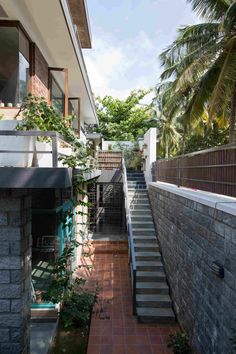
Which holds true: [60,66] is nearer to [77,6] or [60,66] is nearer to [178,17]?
[77,6]

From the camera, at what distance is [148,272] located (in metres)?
8.12

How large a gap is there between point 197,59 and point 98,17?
15.9 feet

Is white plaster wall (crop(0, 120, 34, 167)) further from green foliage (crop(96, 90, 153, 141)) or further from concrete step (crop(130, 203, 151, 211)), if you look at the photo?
green foliage (crop(96, 90, 153, 141))

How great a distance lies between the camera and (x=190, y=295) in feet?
18.1

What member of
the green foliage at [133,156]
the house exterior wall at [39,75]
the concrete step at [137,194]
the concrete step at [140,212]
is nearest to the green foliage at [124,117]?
the green foliage at [133,156]

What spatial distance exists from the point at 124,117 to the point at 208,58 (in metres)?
17.5

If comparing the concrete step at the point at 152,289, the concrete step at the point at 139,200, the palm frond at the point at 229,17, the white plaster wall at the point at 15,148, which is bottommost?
the concrete step at the point at 152,289

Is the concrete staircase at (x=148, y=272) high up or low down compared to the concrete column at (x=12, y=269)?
down

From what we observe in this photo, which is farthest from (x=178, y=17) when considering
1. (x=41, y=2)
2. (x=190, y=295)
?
(x=190, y=295)

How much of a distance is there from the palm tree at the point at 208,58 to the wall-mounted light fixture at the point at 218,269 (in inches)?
203

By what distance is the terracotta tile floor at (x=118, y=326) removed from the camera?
5.61 meters

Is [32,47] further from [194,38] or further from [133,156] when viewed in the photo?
[133,156]

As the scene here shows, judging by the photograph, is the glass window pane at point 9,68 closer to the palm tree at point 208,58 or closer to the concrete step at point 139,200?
the palm tree at point 208,58

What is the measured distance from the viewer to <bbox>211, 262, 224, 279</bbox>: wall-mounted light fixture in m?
3.92
